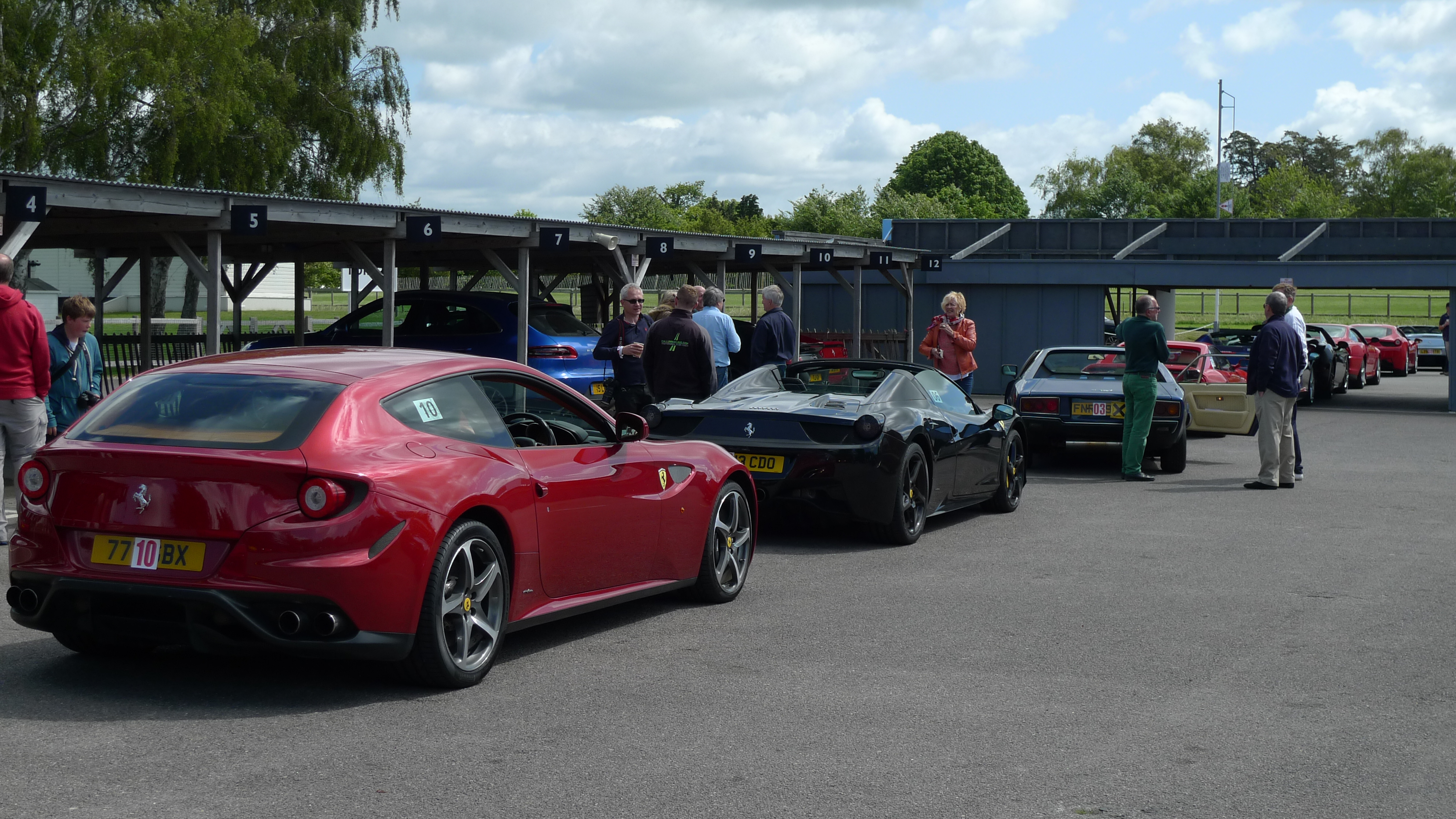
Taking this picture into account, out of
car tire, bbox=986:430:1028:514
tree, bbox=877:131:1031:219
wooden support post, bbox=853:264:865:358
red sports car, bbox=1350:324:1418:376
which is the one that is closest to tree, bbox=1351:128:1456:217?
tree, bbox=877:131:1031:219

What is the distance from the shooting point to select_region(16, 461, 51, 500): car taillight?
5.42 m

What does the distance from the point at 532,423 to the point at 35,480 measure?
2.10 meters

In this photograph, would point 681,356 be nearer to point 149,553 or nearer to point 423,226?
point 423,226

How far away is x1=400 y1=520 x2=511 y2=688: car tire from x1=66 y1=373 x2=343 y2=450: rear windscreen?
2.32 feet

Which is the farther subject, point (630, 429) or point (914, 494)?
point (914, 494)

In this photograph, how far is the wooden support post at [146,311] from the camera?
1998cm

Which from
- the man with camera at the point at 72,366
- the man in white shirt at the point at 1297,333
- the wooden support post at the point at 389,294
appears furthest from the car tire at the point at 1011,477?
the wooden support post at the point at 389,294

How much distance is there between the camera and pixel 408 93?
38.4 m

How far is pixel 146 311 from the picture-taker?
2134 centimetres

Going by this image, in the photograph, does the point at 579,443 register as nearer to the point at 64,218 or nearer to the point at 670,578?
the point at 670,578

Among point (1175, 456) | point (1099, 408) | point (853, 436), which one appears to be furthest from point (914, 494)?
point (1175, 456)

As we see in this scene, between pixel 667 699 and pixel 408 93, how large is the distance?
1381 inches

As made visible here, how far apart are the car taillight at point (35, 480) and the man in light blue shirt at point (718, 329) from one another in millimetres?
8044

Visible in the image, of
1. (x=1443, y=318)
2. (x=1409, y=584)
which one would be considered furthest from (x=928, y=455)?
(x=1443, y=318)
